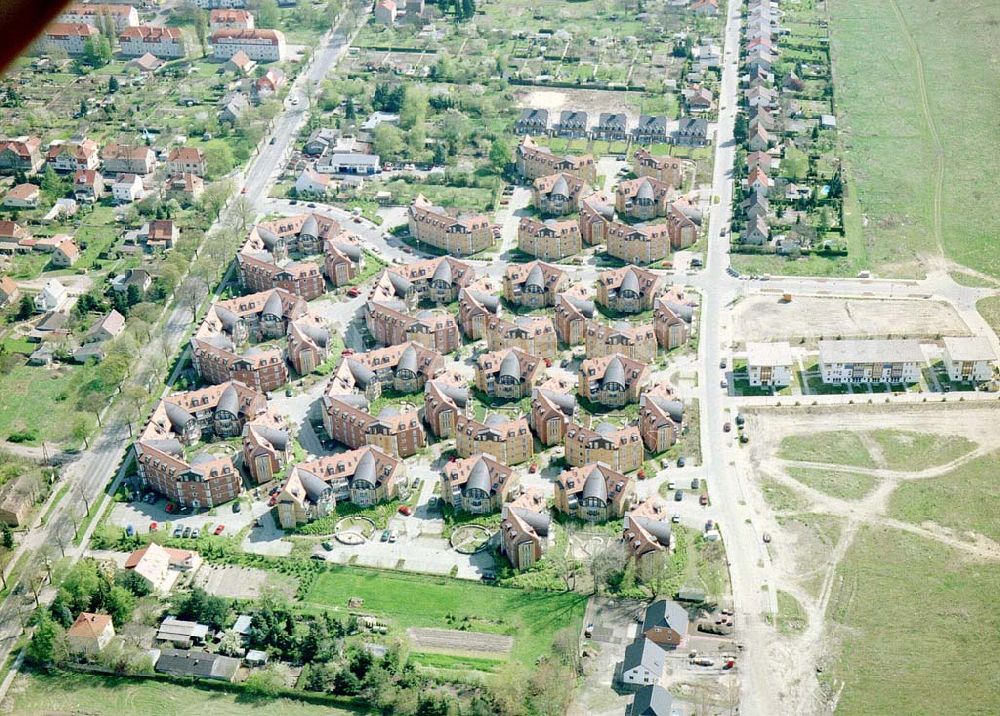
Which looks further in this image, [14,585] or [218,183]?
[218,183]

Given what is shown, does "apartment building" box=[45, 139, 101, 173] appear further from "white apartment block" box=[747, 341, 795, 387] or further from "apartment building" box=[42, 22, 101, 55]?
"white apartment block" box=[747, 341, 795, 387]

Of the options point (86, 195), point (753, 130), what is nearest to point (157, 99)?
point (86, 195)

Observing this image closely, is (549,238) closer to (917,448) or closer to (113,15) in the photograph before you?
Result: (917,448)

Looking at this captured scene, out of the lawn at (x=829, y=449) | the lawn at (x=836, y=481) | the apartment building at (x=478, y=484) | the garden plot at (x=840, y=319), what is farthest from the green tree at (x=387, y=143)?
the lawn at (x=836, y=481)

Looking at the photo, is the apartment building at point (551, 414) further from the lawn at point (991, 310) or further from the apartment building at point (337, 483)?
the lawn at point (991, 310)

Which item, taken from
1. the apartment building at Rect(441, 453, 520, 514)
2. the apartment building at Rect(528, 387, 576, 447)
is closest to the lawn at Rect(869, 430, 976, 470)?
the apartment building at Rect(528, 387, 576, 447)

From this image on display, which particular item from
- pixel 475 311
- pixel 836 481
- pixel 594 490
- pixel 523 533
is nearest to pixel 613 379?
pixel 594 490

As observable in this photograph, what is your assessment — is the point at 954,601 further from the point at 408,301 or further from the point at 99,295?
the point at 99,295
